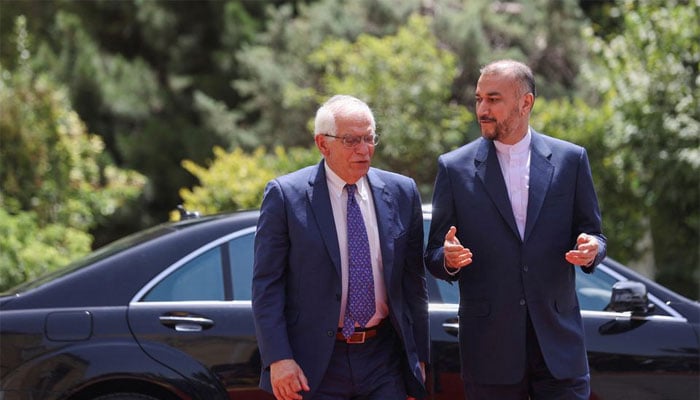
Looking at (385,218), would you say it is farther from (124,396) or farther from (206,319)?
(124,396)

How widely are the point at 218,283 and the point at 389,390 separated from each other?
149 cm

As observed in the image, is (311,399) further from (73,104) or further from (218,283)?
(73,104)

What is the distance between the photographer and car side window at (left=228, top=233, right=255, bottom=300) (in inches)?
202

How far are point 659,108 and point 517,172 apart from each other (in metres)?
6.72

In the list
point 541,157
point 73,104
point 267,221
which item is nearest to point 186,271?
point 267,221

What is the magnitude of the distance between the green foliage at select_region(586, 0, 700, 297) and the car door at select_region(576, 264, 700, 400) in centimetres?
457

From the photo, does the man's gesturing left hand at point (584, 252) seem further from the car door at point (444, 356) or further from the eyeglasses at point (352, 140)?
the car door at point (444, 356)

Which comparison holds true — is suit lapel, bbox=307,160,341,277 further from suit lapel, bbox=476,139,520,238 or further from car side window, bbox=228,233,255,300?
car side window, bbox=228,233,255,300

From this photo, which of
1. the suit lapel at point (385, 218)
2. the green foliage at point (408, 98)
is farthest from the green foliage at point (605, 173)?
the suit lapel at point (385, 218)

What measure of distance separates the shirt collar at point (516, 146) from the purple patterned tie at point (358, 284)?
2.06 ft

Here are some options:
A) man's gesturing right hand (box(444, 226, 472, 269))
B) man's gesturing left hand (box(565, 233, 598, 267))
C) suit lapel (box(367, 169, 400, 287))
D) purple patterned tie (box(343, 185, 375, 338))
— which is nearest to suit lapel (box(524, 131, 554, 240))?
man's gesturing left hand (box(565, 233, 598, 267))

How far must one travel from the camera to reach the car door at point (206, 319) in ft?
16.2

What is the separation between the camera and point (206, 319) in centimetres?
501

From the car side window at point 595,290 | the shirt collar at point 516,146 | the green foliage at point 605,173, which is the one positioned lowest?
the green foliage at point 605,173
